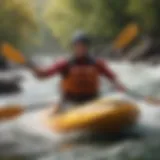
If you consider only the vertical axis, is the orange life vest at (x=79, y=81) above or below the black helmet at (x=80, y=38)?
below

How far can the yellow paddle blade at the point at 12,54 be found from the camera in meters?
1.19

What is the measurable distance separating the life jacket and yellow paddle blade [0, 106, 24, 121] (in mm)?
131

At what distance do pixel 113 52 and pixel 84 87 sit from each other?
123 millimetres

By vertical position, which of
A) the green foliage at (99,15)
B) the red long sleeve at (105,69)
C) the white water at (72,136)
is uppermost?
the green foliage at (99,15)

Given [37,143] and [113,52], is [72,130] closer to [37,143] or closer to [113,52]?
[37,143]

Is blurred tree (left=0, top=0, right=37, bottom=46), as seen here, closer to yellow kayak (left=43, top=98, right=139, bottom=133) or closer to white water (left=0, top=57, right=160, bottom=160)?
white water (left=0, top=57, right=160, bottom=160)

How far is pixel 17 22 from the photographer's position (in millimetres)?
1243

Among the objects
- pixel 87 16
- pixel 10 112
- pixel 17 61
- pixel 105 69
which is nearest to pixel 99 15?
pixel 87 16

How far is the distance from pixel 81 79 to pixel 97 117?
0.39ft

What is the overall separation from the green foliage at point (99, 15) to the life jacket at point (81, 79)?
0.08 meters

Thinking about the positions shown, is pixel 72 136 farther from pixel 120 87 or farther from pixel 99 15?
pixel 99 15

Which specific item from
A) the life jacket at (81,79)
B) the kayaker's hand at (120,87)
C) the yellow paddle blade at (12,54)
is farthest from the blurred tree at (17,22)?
the kayaker's hand at (120,87)

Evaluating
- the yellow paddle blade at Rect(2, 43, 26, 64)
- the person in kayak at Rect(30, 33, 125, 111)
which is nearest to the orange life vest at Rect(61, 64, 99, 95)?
the person in kayak at Rect(30, 33, 125, 111)

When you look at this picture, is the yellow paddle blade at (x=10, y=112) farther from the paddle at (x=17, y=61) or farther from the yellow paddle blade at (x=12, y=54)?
the yellow paddle blade at (x=12, y=54)
